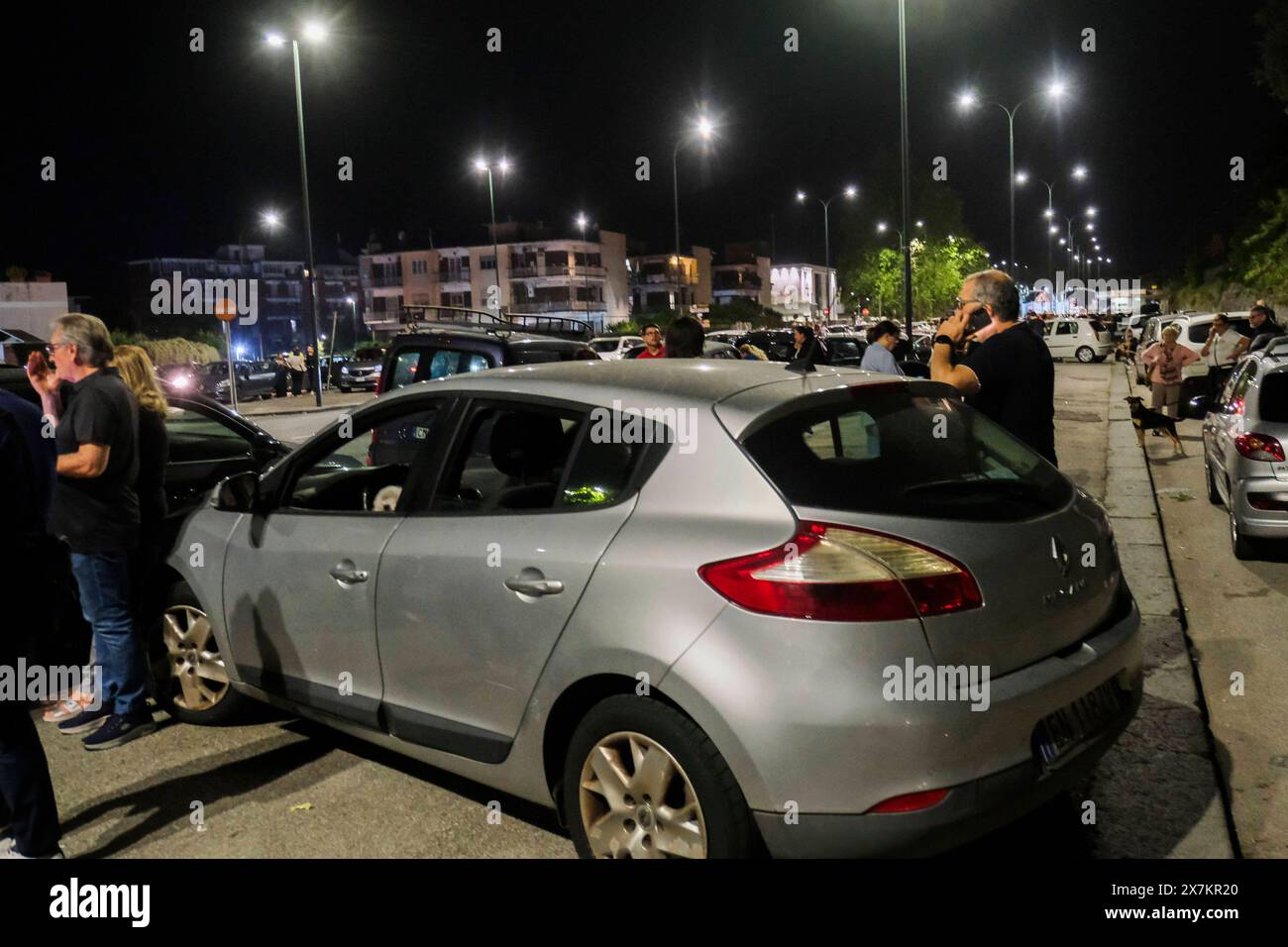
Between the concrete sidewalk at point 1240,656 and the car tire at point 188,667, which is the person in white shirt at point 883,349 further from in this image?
the car tire at point 188,667

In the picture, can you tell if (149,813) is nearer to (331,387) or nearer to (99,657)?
(99,657)

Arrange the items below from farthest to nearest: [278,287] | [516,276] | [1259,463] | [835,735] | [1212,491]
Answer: [278,287], [516,276], [1212,491], [1259,463], [835,735]

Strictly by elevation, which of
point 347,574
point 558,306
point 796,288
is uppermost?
point 796,288

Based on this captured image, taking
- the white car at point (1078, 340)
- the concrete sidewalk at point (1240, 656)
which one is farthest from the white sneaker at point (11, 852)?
the white car at point (1078, 340)

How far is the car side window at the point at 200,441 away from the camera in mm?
7344

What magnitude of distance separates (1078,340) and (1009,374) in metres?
37.3

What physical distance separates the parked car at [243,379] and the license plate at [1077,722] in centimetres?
3348

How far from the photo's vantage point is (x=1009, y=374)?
18.9 feet

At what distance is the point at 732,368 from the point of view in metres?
3.86

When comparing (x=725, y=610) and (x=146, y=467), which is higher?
(x=146, y=467)

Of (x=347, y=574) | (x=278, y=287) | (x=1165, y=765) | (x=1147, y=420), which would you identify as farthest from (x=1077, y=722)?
(x=278, y=287)

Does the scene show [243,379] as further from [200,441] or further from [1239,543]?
[1239,543]

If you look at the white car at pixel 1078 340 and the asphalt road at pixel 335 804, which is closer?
the asphalt road at pixel 335 804

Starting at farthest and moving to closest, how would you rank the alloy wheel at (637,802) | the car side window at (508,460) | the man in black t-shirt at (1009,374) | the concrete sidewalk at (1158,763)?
1. the man in black t-shirt at (1009,374)
2. the concrete sidewalk at (1158,763)
3. the car side window at (508,460)
4. the alloy wheel at (637,802)
